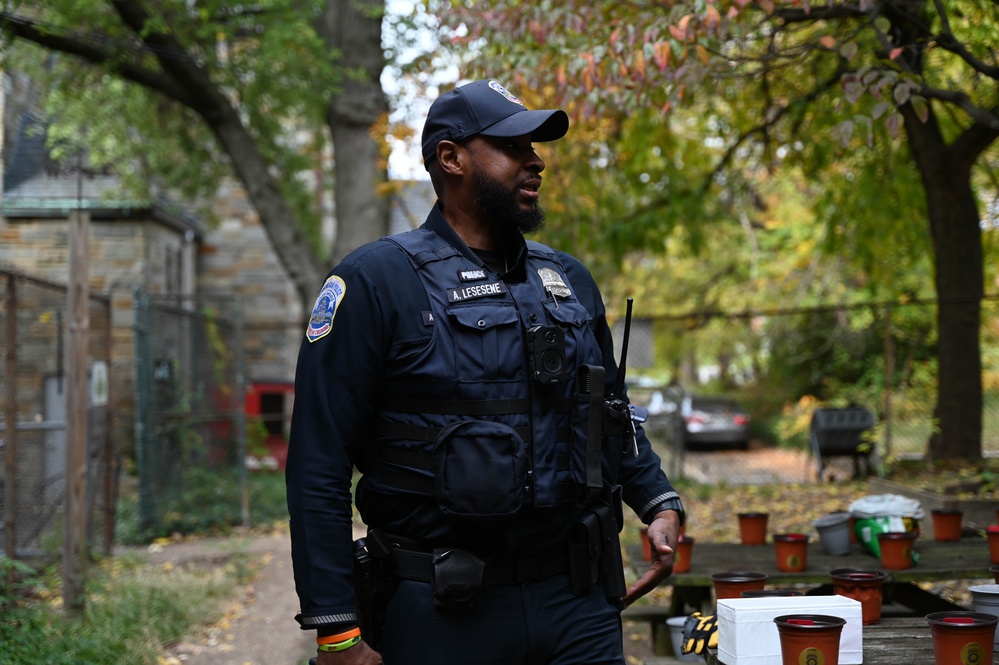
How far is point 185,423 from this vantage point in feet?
40.9

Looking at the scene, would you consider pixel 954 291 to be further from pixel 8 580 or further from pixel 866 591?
pixel 8 580

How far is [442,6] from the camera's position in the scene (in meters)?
8.51

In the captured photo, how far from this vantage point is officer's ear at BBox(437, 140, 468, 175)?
9.36ft

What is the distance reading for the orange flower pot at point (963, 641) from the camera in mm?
3016

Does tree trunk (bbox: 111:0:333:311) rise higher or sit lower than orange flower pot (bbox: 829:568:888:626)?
higher

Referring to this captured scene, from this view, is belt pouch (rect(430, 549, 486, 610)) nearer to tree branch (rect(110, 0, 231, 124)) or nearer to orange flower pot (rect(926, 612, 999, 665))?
orange flower pot (rect(926, 612, 999, 665))

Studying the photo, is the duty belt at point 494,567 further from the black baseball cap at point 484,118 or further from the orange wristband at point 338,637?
the black baseball cap at point 484,118

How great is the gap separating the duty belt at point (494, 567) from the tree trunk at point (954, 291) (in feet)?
26.1

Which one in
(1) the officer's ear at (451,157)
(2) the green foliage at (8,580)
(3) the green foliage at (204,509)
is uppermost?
(1) the officer's ear at (451,157)

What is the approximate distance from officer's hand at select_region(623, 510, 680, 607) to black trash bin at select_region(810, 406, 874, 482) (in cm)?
951

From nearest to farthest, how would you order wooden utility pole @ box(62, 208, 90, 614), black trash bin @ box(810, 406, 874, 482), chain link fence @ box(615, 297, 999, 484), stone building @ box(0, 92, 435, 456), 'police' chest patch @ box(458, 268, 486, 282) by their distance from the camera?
'police' chest patch @ box(458, 268, 486, 282) → wooden utility pole @ box(62, 208, 90, 614) → black trash bin @ box(810, 406, 874, 482) → chain link fence @ box(615, 297, 999, 484) → stone building @ box(0, 92, 435, 456)

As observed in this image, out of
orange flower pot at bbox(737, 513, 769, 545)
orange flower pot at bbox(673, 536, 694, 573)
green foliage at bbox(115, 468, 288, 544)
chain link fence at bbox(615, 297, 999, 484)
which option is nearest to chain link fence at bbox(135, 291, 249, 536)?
green foliage at bbox(115, 468, 288, 544)

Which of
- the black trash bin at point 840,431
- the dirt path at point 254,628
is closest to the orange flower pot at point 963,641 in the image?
the dirt path at point 254,628

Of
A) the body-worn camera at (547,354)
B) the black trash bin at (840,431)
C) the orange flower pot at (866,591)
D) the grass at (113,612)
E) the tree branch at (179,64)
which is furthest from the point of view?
the black trash bin at (840,431)
